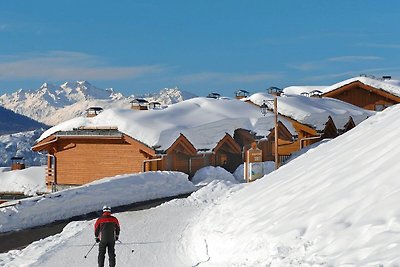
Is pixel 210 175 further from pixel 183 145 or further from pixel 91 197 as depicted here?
pixel 91 197

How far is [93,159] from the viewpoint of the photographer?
1340 inches

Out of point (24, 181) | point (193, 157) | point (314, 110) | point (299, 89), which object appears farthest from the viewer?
point (299, 89)

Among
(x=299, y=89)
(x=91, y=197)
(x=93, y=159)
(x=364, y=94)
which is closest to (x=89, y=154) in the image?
(x=93, y=159)

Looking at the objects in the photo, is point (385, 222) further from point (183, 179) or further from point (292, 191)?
point (183, 179)

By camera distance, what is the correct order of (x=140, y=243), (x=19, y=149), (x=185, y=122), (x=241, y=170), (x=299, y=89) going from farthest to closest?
(x=19, y=149), (x=299, y=89), (x=185, y=122), (x=241, y=170), (x=140, y=243)

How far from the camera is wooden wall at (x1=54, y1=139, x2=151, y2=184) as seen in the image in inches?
1300

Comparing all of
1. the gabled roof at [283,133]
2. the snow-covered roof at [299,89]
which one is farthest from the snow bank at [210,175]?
the snow-covered roof at [299,89]

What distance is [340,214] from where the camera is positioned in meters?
9.52

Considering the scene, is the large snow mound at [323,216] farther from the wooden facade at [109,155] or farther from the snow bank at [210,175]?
the snow bank at [210,175]

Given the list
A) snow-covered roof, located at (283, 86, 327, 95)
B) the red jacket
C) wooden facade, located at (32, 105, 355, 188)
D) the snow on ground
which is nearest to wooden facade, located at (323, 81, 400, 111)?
snow-covered roof, located at (283, 86, 327, 95)

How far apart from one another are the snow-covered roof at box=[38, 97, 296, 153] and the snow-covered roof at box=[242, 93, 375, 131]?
2.34 metres

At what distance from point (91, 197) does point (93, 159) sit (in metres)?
12.1

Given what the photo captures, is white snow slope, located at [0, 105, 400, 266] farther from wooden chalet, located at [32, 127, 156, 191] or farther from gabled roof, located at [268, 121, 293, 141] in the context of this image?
gabled roof, located at [268, 121, 293, 141]

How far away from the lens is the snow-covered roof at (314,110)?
4503 cm
